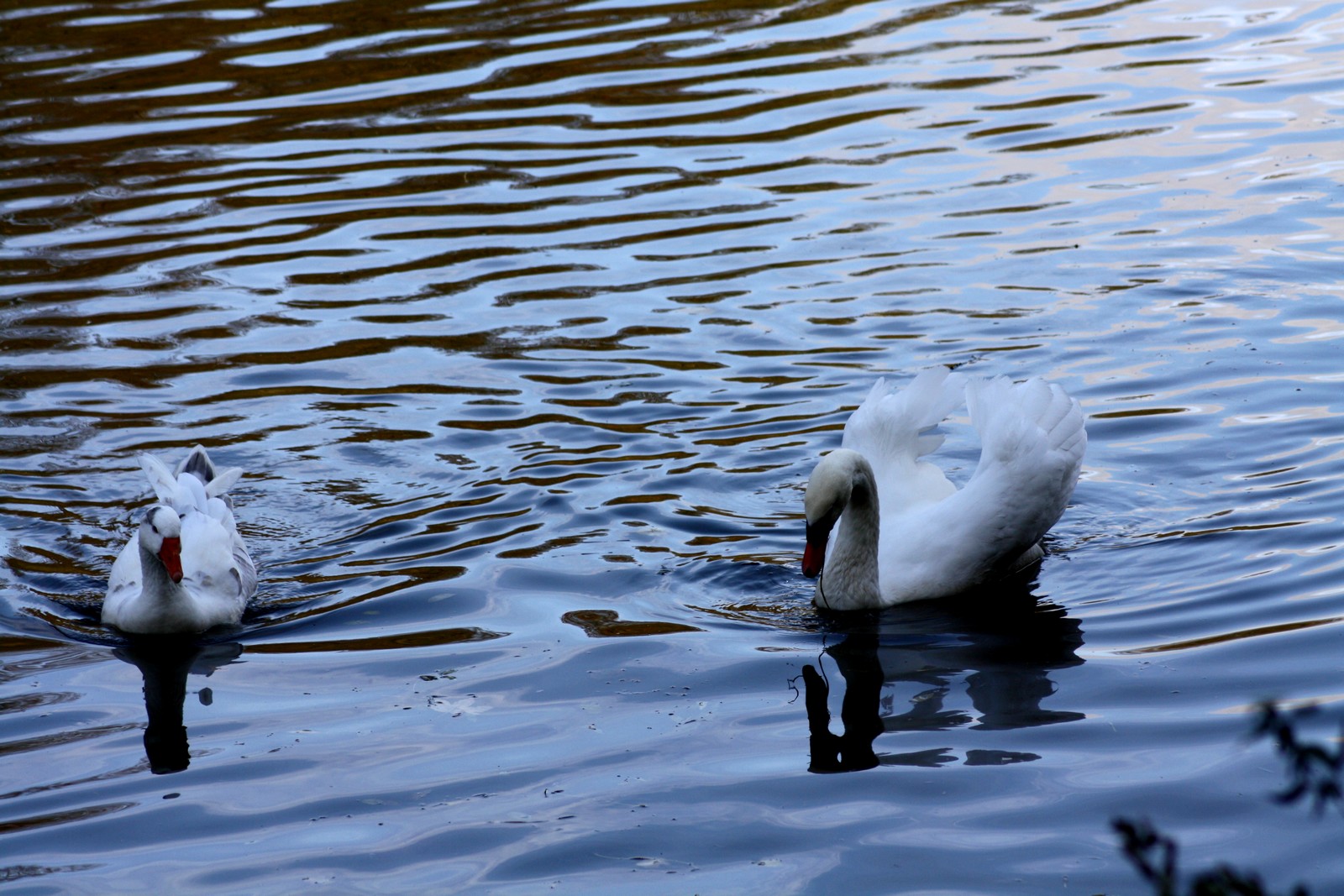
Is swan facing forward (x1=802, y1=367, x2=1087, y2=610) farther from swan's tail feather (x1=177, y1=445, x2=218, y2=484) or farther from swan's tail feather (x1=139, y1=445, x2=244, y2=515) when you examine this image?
swan's tail feather (x1=177, y1=445, x2=218, y2=484)

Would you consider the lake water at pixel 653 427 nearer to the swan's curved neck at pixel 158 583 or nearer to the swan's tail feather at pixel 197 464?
the swan's curved neck at pixel 158 583

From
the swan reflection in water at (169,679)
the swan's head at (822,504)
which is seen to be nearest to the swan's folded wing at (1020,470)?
the swan's head at (822,504)

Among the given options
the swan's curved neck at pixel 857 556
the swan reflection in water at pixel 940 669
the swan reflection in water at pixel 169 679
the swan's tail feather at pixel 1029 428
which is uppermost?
the swan's tail feather at pixel 1029 428

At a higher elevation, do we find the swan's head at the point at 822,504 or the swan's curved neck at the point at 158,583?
the swan's head at the point at 822,504

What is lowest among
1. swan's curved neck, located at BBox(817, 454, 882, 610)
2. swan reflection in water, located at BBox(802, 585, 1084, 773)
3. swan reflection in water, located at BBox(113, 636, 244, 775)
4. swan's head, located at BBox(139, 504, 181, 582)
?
swan reflection in water, located at BBox(802, 585, 1084, 773)

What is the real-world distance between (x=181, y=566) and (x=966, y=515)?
11.7ft

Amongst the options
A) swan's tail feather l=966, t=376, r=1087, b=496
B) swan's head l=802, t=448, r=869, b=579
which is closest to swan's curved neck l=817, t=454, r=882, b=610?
swan's head l=802, t=448, r=869, b=579

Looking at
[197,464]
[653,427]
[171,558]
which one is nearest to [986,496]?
[653,427]

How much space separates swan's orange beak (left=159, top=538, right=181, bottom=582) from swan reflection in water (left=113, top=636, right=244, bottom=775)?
0.34 metres

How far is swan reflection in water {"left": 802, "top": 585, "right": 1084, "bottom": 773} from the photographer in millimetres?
6039

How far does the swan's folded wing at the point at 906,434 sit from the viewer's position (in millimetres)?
8008

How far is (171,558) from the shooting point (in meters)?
7.39

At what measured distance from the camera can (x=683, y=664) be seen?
679 cm

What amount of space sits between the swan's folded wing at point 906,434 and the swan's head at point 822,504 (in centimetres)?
86
